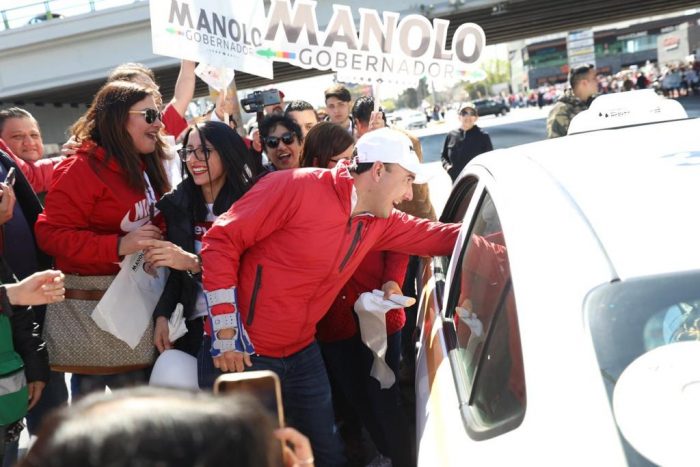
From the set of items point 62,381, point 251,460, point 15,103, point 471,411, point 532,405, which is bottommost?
point 62,381

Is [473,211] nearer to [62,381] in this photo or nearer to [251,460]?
[251,460]

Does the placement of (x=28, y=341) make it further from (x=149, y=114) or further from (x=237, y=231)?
(x=149, y=114)

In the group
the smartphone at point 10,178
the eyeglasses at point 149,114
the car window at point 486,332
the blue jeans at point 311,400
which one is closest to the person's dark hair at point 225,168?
the eyeglasses at point 149,114

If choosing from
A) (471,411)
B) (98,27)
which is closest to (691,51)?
(98,27)

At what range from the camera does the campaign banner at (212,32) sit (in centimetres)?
501

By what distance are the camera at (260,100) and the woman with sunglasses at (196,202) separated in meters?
2.36

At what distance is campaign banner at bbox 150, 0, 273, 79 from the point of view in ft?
16.4

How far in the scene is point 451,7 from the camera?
76.4 ft

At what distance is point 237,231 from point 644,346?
61.6 inches

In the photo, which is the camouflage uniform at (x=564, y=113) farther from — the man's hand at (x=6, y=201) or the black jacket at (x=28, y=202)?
the man's hand at (x=6, y=201)

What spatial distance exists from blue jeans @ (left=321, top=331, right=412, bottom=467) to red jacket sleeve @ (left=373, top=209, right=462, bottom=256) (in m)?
0.50

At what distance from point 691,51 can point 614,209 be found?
64.1m

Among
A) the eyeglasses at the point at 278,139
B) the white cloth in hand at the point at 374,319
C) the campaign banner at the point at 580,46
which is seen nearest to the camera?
the white cloth in hand at the point at 374,319

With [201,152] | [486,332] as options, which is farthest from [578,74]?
[486,332]
